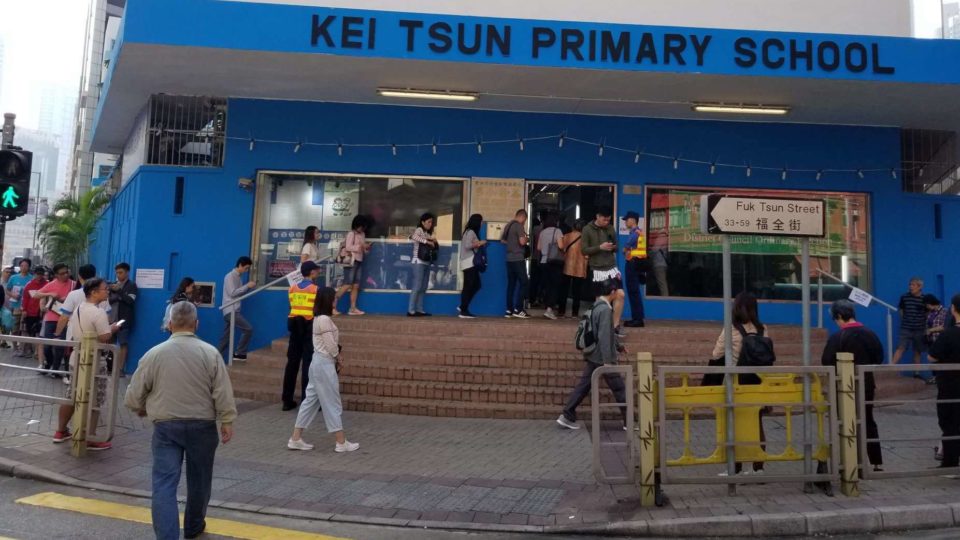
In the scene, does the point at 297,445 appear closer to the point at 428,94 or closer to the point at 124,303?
the point at 124,303

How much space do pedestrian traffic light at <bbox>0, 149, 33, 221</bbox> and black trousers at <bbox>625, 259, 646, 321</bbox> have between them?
8.40 metres

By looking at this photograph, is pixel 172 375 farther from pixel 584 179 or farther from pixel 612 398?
pixel 584 179

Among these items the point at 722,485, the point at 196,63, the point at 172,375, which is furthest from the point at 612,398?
the point at 196,63

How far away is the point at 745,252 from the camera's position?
1209 cm

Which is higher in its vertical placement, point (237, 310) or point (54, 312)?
point (237, 310)

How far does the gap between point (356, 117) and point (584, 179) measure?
4199 millimetres

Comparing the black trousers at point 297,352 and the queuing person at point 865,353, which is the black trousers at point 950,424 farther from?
the black trousers at point 297,352

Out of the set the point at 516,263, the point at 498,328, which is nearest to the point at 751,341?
the point at 498,328

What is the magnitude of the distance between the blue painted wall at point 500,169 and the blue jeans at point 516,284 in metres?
0.59

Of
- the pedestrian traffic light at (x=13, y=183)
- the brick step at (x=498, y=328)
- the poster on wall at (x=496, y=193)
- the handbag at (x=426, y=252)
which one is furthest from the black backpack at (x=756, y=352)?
the pedestrian traffic light at (x=13, y=183)

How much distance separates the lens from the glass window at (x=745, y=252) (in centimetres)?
1195

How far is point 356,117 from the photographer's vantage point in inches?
460

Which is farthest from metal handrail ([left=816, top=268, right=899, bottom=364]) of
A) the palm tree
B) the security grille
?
the palm tree

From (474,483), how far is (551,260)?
562 centimetres
